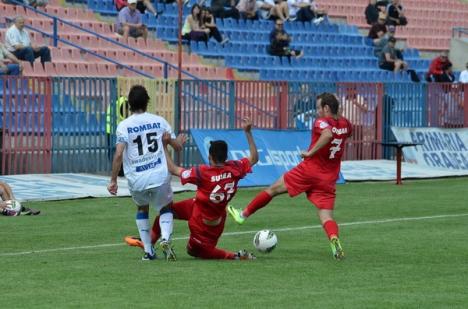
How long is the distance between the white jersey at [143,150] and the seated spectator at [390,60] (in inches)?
964

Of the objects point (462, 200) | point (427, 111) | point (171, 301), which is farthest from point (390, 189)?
point (171, 301)

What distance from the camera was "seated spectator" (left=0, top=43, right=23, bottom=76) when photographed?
82.0 feet

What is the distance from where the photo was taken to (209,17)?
32.9 metres

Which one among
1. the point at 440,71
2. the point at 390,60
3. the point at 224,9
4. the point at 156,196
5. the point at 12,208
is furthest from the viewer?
the point at 390,60

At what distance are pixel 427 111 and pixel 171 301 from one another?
20187 millimetres

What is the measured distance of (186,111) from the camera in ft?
83.0

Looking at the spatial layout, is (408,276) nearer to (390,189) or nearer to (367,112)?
(390,189)

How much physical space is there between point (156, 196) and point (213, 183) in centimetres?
64

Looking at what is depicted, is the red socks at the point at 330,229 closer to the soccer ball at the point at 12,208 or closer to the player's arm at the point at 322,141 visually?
the player's arm at the point at 322,141

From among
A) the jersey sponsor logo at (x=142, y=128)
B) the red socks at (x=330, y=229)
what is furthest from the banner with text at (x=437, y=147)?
the jersey sponsor logo at (x=142, y=128)

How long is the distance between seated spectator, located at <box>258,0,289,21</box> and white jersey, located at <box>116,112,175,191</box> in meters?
23.3

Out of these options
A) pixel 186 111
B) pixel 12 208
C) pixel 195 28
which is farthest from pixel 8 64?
pixel 195 28

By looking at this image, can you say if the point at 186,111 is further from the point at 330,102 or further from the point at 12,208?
the point at 330,102

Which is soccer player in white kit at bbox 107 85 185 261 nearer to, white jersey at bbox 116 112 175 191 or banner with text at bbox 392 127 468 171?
white jersey at bbox 116 112 175 191
